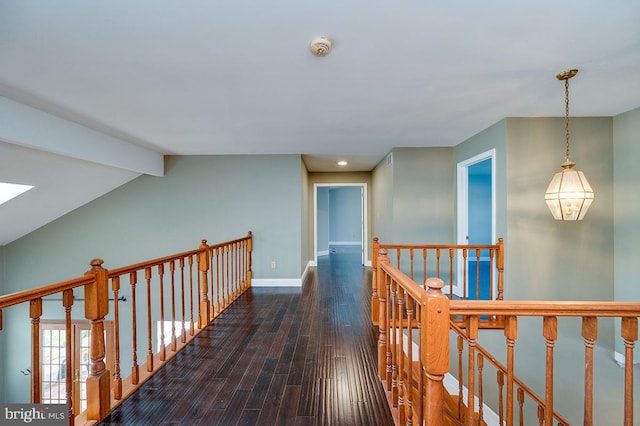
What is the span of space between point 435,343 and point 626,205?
11.8 ft

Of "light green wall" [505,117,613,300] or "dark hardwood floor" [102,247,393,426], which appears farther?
"light green wall" [505,117,613,300]

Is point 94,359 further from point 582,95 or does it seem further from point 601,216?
point 601,216

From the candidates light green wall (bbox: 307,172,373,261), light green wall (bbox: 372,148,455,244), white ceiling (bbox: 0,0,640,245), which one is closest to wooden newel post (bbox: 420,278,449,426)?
white ceiling (bbox: 0,0,640,245)

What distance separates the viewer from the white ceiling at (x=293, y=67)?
152 centimetres

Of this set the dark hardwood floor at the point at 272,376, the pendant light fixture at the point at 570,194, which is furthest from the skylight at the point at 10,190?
the pendant light fixture at the point at 570,194

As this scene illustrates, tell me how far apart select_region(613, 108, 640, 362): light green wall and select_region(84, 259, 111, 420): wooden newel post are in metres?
4.82

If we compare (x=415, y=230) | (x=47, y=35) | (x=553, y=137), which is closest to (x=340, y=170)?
(x=415, y=230)

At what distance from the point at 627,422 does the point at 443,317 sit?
0.87m

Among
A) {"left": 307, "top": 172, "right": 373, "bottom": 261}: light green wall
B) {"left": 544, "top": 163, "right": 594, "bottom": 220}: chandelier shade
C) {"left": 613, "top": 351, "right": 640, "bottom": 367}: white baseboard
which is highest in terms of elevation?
{"left": 307, "top": 172, "right": 373, "bottom": 261}: light green wall

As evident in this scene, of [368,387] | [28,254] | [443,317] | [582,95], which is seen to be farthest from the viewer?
[28,254]

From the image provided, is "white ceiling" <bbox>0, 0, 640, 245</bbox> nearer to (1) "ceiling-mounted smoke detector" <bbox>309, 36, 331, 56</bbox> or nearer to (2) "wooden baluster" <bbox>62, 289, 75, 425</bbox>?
(1) "ceiling-mounted smoke detector" <bbox>309, 36, 331, 56</bbox>

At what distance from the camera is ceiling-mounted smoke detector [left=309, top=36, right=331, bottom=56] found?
172 cm

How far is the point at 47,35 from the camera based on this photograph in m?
1.65

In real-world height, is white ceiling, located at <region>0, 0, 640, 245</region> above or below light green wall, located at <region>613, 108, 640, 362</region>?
above
